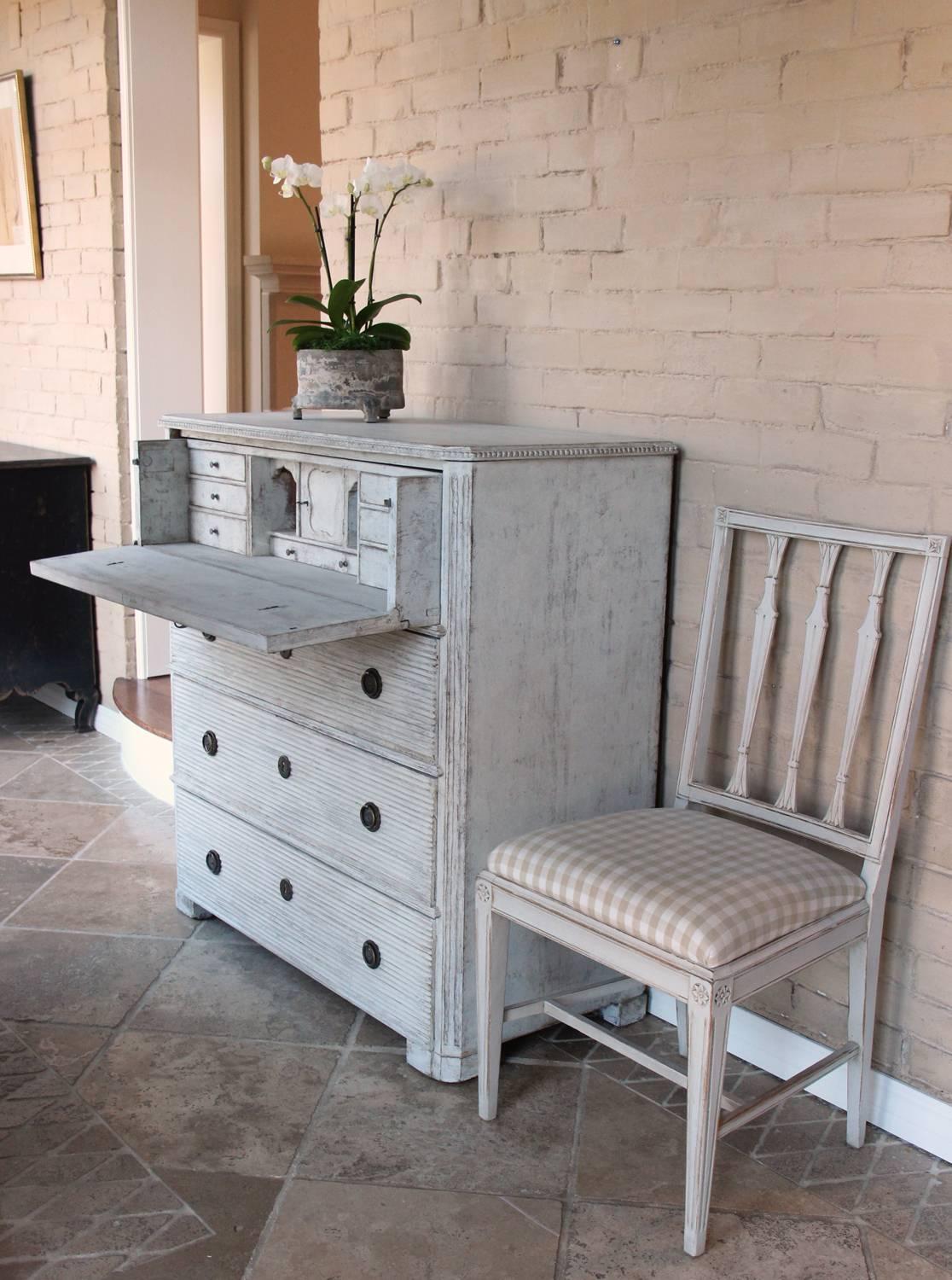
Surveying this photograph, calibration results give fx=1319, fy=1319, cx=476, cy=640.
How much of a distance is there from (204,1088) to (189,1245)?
43cm

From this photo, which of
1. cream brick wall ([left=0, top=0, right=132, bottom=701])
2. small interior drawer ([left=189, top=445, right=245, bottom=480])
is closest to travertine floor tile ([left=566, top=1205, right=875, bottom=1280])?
small interior drawer ([left=189, top=445, right=245, bottom=480])

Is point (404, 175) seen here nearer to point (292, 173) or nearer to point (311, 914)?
point (292, 173)

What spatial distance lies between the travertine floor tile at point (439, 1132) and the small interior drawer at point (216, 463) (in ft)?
3.82

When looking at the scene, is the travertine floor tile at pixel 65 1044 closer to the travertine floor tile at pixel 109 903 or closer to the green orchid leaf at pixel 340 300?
the travertine floor tile at pixel 109 903

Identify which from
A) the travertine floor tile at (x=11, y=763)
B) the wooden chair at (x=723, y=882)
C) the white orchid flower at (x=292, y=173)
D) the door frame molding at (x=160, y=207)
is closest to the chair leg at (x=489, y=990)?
the wooden chair at (x=723, y=882)

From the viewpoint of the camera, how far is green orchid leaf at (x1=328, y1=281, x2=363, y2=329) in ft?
8.83

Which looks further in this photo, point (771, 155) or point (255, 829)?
point (255, 829)

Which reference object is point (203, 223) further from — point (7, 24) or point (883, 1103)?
point (883, 1103)

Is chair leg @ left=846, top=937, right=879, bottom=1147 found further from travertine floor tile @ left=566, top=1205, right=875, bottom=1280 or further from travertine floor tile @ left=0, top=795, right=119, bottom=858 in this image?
travertine floor tile @ left=0, top=795, right=119, bottom=858

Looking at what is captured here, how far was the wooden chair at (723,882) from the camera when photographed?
1902 millimetres

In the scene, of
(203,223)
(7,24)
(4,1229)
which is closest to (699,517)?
(4,1229)

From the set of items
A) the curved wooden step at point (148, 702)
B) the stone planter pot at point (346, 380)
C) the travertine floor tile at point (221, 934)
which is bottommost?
the travertine floor tile at point (221, 934)

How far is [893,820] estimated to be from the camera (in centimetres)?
210

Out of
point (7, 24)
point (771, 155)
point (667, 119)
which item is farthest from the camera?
point (7, 24)
